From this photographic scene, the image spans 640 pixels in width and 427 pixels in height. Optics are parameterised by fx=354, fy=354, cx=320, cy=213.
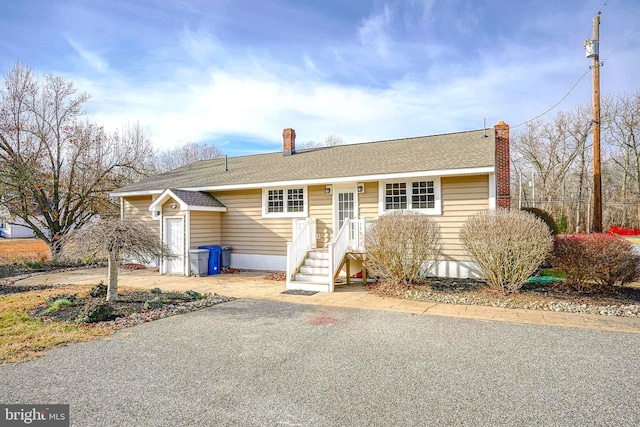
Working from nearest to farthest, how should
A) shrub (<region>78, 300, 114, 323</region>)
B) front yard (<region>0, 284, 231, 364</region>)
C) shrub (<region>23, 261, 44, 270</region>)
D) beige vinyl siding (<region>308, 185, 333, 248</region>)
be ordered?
front yard (<region>0, 284, 231, 364</region>), shrub (<region>78, 300, 114, 323</region>), beige vinyl siding (<region>308, 185, 333, 248</region>), shrub (<region>23, 261, 44, 270</region>)

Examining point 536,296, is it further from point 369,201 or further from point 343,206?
point 343,206

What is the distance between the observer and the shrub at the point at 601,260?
292 inches

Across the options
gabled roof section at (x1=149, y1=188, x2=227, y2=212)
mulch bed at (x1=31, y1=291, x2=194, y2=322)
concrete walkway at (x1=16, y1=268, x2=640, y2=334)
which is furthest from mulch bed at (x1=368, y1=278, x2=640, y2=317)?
gabled roof section at (x1=149, y1=188, x2=227, y2=212)

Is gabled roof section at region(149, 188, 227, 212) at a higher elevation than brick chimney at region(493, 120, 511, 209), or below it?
below

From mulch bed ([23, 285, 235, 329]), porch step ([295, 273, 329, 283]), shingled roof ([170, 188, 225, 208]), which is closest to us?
mulch bed ([23, 285, 235, 329])

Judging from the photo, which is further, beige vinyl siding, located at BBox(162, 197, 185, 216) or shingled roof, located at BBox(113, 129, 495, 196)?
beige vinyl siding, located at BBox(162, 197, 185, 216)

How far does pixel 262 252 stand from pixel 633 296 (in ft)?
33.1

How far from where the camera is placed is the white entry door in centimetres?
1189

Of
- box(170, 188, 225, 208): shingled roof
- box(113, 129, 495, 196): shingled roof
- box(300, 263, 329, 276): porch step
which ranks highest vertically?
box(113, 129, 495, 196): shingled roof

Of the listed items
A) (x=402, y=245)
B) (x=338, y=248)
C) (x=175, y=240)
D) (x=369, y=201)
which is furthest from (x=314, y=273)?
(x=175, y=240)

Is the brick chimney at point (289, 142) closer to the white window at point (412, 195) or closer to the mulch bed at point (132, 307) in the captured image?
the white window at point (412, 195)

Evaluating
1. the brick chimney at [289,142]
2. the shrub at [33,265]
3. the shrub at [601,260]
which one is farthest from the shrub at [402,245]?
the shrub at [33,265]

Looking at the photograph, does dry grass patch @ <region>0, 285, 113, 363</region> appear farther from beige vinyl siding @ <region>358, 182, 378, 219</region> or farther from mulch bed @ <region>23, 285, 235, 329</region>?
beige vinyl siding @ <region>358, 182, 378, 219</region>

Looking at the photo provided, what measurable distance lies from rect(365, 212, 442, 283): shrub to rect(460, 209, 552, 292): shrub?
98 cm
